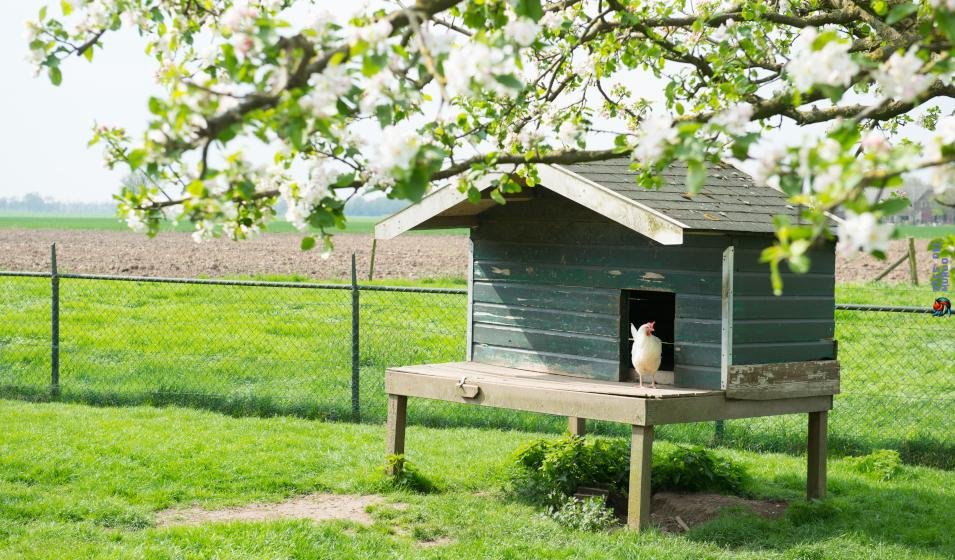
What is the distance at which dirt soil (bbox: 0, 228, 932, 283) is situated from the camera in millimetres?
24250

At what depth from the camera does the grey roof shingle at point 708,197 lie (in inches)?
248

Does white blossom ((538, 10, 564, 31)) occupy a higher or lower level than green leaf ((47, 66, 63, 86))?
higher

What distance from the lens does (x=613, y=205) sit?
639 cm

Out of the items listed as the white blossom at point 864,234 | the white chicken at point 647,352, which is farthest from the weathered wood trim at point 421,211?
the white blossom at point 864,234

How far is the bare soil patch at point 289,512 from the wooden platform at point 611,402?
73cm

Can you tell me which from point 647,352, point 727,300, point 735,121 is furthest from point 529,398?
point 735,121

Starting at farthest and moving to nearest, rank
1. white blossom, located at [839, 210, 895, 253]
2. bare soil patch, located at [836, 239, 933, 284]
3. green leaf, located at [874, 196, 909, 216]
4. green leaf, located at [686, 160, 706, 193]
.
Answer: bare soil patch, located at [836, 239, 933, 284], green leaf, located at [686, 160, 706, 193], green leaf, located at [874, 196, 909, 216], white blossom, located at [839, 210, 895, 253]

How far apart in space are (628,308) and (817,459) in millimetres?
1659

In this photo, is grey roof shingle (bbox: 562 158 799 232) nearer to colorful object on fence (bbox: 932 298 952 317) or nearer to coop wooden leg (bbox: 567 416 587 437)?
colorful object on fence (bbox: 932 298 952 317)

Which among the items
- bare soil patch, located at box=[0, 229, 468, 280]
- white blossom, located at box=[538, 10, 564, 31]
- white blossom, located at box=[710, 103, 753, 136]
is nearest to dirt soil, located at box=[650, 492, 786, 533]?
white blossom, located at box=[538, 10, 564, 31]

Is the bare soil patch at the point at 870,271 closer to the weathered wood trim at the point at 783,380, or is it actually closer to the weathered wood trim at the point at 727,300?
the weathered wood trim at the point at 783,380

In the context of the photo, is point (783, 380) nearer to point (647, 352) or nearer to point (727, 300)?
point (727, 300)

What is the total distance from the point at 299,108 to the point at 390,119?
19.5 inches

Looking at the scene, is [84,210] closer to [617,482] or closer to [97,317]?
[97,317]
